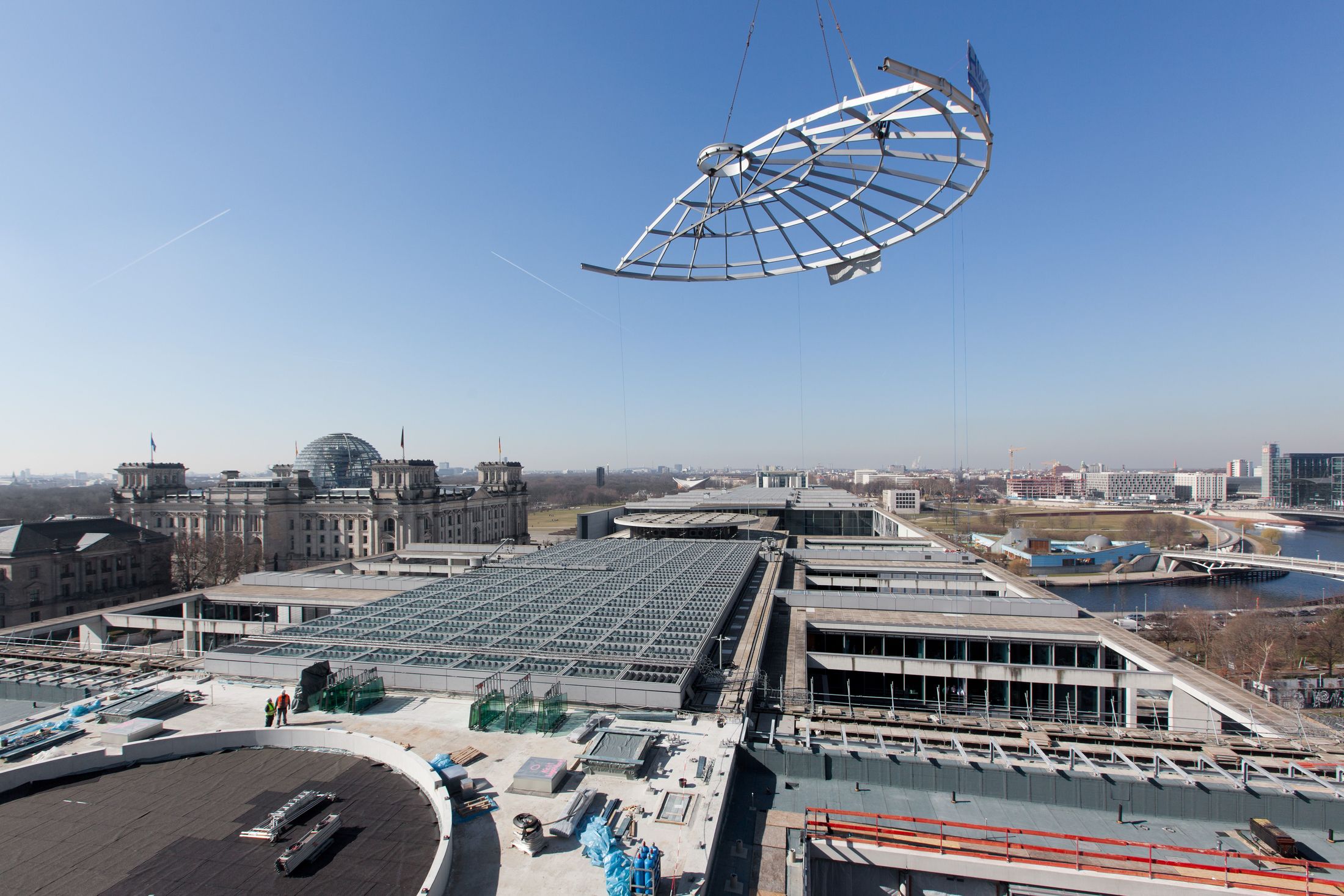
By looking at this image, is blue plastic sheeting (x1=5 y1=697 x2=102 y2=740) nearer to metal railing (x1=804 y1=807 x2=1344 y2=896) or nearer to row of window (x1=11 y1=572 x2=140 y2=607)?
metal railing (x1=804 y1=807 x2=1344 y2=896)

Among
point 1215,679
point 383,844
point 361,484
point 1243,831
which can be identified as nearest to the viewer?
point 383,844

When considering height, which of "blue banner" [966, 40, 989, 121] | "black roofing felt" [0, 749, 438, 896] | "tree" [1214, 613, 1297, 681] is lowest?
"tree" [1214, 613, 1297, 681]

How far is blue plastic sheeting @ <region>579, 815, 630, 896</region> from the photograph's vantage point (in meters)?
8.91

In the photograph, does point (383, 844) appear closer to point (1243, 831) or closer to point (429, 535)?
point (1243, 831)

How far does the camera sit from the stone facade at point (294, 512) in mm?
81062

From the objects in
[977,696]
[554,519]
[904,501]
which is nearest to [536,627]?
[977,696]

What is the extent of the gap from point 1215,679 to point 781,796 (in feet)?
58.7

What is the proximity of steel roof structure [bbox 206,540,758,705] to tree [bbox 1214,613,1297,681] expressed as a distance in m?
40.4

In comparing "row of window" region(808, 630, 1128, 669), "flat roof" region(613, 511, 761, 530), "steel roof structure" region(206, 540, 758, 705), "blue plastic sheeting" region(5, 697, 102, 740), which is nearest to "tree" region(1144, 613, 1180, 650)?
"row of window" region(808, 630, 1128, 669)

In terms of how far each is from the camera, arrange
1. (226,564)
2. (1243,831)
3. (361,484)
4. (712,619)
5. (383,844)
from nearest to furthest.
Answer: (383,844)
(1243,831)
(712,619)
(226,564)
(361,484)

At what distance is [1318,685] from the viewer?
133 feet

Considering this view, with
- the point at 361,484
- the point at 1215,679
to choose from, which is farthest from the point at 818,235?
the point at 361,484

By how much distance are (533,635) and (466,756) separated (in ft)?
26.6

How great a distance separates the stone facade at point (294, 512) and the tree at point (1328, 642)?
9183 centimetres
